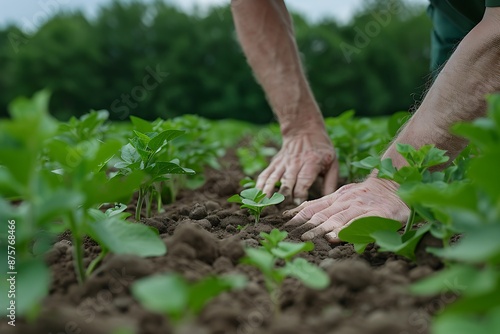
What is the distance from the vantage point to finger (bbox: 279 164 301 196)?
2.71 m

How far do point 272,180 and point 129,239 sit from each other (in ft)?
4.71

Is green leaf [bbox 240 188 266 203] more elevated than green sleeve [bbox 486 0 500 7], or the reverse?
green sleeve [bbox 486 0 500 7]

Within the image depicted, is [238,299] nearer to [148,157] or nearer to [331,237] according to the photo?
[331,237]

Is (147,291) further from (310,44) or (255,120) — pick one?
(310,44)

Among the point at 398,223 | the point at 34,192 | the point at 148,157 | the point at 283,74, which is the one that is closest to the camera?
the point at 34,192

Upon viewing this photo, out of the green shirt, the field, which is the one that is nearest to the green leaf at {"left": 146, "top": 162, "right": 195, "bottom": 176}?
the field

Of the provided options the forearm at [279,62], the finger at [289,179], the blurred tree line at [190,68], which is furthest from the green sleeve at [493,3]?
the blurred tree line at [190,68]

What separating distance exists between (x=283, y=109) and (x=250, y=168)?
0.66 m

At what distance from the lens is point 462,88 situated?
2000mm

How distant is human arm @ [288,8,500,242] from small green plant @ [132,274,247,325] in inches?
36.6

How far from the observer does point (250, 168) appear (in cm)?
377

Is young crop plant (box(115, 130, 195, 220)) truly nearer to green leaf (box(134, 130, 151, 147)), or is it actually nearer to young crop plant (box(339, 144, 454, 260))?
green leaf (box(134, 130, 151, 147))

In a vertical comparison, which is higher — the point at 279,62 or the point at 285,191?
the point at 279,62

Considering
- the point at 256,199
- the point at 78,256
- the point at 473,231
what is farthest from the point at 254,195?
Result: the point at 473,231
